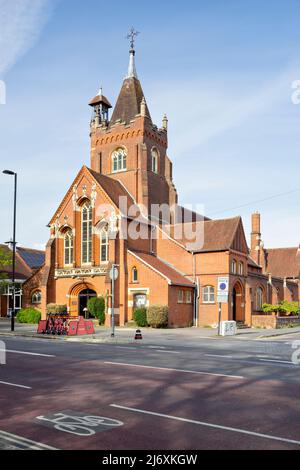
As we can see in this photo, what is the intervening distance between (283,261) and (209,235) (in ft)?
85.1

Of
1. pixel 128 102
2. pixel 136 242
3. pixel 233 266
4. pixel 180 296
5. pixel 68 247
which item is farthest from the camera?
pixel 128 102

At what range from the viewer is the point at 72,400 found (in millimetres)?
9594

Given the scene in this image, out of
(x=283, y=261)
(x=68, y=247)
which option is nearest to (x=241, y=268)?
(x=68, y=247)

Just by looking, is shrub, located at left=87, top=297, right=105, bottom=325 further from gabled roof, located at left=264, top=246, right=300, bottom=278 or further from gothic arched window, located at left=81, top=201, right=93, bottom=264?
gabled roof, located at left=264, top=246, right=300, bottom=278

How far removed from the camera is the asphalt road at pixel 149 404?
6.95m

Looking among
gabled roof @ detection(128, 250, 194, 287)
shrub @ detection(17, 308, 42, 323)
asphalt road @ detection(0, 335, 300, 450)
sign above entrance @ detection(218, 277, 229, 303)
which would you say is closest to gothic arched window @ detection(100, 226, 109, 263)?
gabled roof @ detection(128, 250, 194, 287)

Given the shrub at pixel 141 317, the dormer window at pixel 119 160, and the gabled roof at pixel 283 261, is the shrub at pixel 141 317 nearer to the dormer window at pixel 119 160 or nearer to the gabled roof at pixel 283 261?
the dormer window at pixel 119 160

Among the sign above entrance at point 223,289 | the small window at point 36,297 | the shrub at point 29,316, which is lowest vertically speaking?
the shrub at point 29,316

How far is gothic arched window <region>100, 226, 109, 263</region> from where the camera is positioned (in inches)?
1641

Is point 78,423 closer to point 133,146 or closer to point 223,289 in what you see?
point 223,289

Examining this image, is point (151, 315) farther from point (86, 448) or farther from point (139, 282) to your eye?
point (86, 448)

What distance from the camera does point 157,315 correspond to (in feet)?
120

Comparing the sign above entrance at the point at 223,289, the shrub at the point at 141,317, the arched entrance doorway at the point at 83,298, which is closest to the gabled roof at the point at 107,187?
the arched entrance doorway at the point at 83,298

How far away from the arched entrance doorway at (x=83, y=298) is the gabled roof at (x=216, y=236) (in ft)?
30.5
